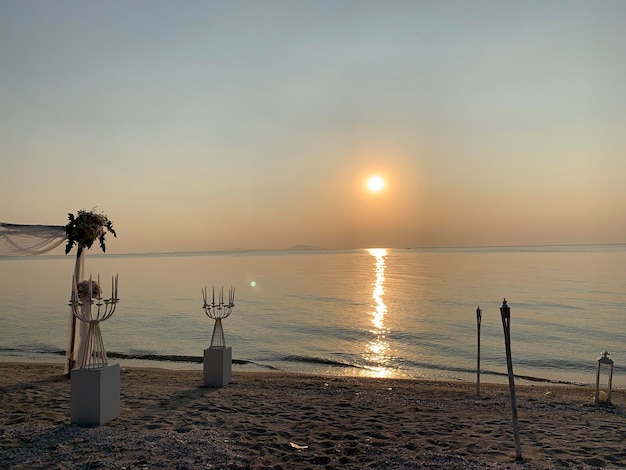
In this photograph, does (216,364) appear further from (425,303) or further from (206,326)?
(425,303)

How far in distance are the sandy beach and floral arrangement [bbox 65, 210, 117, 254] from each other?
3.20 m

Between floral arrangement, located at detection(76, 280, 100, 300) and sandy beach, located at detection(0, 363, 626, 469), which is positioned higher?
floral arrangement, located at detection(76, 280, 100, 300)

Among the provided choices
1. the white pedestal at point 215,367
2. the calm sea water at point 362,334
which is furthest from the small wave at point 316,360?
the white pedestal at point 215,367

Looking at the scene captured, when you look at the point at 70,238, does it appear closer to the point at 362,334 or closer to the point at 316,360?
the point at 316,360

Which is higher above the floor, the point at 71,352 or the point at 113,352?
the point at 71,352

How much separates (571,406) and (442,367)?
7.56 metres

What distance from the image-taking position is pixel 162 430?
7023 mm

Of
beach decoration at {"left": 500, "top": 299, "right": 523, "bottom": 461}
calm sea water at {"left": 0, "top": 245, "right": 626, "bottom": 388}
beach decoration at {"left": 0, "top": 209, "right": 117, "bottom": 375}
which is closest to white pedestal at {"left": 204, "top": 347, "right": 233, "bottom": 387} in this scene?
beach decoration at {"left": 0, "top": 209, "right": 117, "bottom": 375}

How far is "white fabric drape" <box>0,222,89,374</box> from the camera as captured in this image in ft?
34.8

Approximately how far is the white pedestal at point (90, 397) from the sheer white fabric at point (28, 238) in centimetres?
477

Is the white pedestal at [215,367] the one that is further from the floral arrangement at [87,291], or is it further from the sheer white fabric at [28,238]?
the sheer white fabric at [28,238]

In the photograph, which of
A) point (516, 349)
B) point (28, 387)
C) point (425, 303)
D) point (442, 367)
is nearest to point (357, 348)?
point (442, 367)

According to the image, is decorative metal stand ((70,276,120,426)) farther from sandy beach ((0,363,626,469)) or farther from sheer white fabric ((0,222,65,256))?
sheer white fabric ((0,222,65,256))

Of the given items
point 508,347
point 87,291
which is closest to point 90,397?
point 87,291
